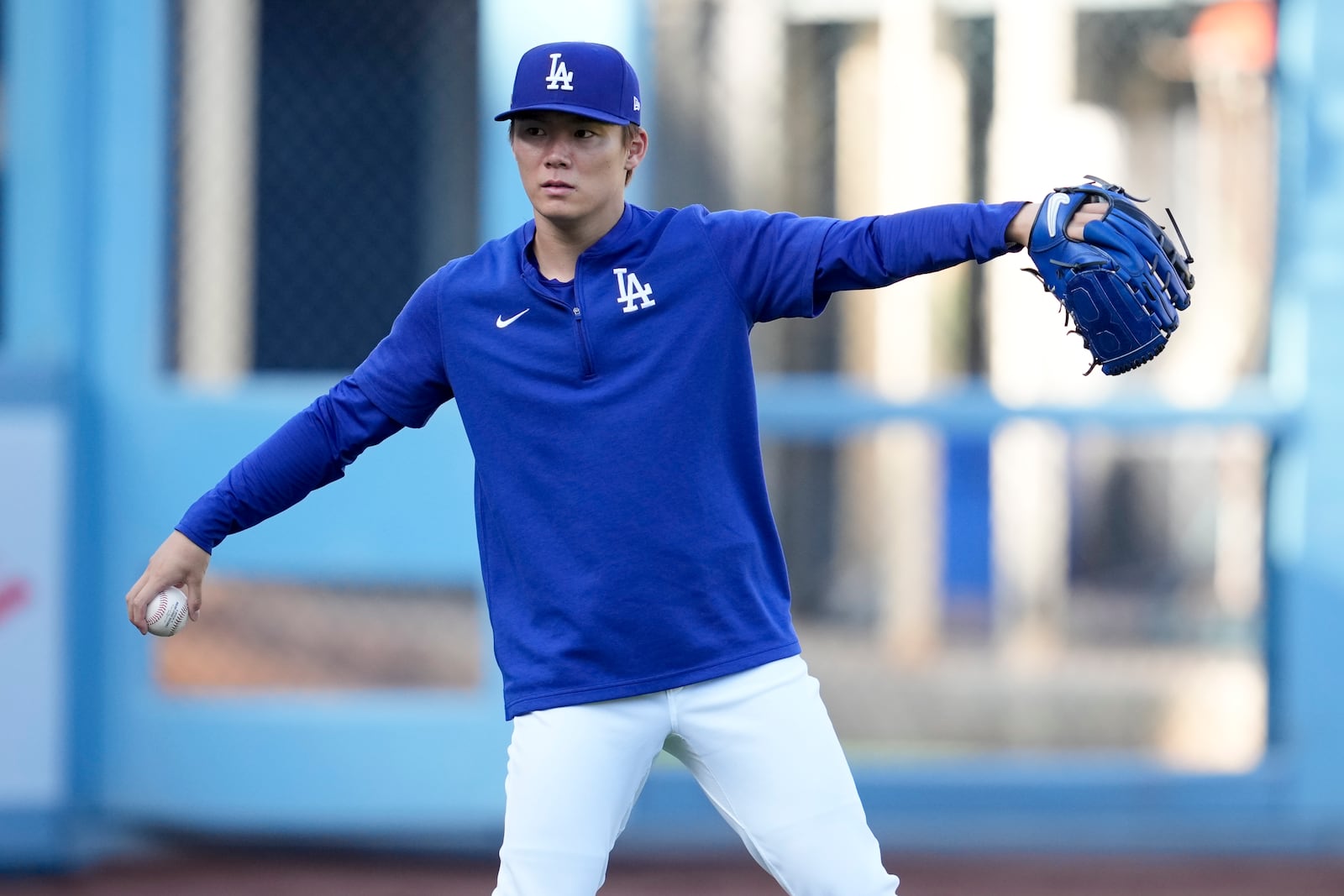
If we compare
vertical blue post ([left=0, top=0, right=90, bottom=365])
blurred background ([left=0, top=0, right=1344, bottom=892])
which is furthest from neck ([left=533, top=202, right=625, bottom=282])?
vertical blue post ([left=0, top=0, right=90, bottom=365])

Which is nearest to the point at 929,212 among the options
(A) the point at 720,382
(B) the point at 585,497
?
(A) the point at 720,382

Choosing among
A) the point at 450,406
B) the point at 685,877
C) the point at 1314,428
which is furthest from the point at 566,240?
the point at 1314,428

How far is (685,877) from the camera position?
470 centimetres

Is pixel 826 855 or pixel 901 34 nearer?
pixel 826 855

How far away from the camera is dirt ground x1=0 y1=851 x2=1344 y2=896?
4555 mm

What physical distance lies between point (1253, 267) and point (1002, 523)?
1.41 metres

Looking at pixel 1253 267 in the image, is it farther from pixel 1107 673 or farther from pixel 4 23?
pixel 4 23

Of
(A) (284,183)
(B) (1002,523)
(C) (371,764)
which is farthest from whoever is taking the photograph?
(B) (1002,523)

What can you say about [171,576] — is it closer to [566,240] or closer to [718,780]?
[566,240]

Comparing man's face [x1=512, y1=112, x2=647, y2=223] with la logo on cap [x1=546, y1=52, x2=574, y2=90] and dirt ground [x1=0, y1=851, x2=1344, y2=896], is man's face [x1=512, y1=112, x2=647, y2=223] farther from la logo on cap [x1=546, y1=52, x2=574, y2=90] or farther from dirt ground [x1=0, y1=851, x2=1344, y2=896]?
dirt ground [x1=0, y1=851, x2=1344, y2=896]

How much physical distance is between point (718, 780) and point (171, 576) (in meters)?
0.95

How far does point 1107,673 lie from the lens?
5859 mm

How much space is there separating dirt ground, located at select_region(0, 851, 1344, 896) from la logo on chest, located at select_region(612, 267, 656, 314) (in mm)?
2446

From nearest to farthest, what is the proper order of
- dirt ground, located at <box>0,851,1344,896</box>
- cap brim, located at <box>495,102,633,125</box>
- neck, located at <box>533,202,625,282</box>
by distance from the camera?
cap brim, located at <box>495,102,633,125</box> → neck, located at <box>533,202,625,282</box> → dirt ground, located at <box>0,851,1344,896</box>
